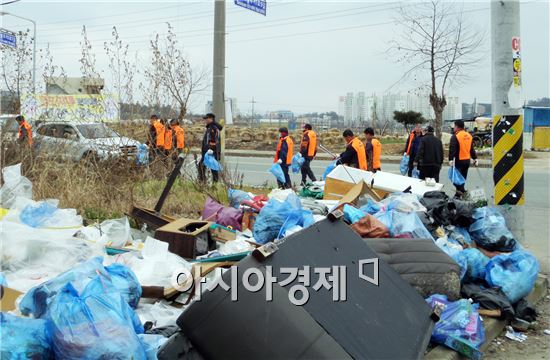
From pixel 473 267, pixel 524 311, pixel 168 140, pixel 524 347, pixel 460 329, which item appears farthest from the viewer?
pixel 168 140

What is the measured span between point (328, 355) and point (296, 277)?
431 millimetres

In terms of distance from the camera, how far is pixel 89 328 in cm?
253

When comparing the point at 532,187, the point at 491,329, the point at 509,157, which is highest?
the point at 509,157

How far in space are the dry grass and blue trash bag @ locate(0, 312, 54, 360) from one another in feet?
13.1

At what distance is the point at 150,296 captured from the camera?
383 cm

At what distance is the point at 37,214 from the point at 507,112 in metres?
5.06

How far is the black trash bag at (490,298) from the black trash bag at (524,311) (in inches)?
3.4

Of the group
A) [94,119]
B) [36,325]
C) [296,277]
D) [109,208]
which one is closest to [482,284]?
[296,277]

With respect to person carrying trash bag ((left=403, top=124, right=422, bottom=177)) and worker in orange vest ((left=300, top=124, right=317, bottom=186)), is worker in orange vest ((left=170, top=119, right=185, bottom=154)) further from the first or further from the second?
person carrying trash bag ((left=403, top=124, right=422, bottom=177))

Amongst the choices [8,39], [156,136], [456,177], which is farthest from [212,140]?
[456,177]

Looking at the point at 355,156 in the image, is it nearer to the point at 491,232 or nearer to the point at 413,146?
the point at 413,146

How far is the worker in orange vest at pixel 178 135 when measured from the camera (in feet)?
32.4

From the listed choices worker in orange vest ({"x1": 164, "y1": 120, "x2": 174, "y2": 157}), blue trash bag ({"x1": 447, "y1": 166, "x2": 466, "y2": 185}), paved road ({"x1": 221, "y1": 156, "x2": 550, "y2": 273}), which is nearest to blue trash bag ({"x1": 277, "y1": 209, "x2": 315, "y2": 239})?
paved road ({"x1": 221, "y1": 156, "x2": 550, "y2": 273})

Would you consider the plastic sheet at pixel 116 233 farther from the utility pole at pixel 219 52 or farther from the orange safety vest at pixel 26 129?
the utility pole at pixel 219 52
